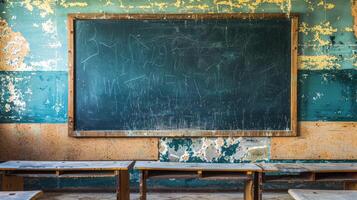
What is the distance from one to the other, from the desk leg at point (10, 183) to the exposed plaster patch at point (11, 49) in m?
1.51

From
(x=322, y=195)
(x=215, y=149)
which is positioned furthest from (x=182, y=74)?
(x=322, y=195)

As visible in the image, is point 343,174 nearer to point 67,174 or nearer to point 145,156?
point 145,156

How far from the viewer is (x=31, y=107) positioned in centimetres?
513

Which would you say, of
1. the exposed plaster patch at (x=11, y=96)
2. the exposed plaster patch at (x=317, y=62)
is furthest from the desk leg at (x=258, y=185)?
the exposed plaster patch at (x=11, y=96)

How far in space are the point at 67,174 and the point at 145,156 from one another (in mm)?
1360

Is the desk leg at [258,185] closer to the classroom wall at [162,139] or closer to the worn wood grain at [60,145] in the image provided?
the classroom wall at [162,139]

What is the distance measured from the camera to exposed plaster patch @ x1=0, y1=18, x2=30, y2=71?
201 inches

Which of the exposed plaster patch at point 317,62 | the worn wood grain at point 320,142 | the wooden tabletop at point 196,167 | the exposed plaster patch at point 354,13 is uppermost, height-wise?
the exposed plaster patch at point 354,13

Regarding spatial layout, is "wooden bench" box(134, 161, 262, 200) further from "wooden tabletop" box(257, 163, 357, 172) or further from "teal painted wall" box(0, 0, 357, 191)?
"teal painted wall" box(0, 0, 357, 191)

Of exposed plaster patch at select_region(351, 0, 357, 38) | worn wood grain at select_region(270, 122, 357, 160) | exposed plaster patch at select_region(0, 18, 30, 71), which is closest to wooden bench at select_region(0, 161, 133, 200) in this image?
exposed plaster patch at select_region(0, 18, 30, 71)

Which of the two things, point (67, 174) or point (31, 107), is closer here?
point (67, 174)

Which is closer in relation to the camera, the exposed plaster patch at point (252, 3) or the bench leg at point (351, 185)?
the bench leg at point (351, 185)

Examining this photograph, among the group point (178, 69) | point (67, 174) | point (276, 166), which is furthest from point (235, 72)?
point (67, 174)

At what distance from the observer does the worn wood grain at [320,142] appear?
16.8ft
